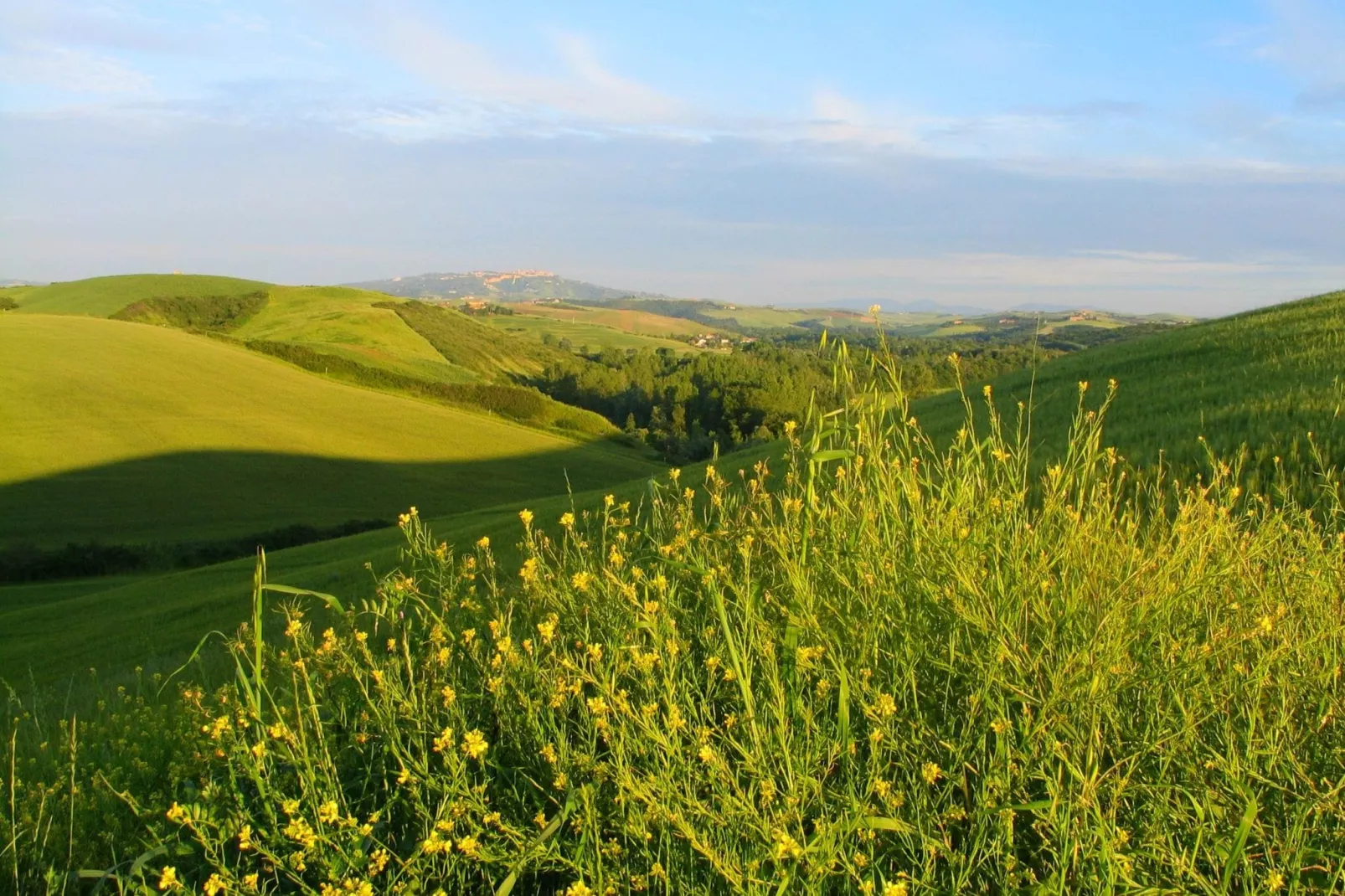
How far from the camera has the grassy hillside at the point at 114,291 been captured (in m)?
108

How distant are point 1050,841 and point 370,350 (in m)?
95.6

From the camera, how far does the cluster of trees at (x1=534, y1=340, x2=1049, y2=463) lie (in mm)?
80688

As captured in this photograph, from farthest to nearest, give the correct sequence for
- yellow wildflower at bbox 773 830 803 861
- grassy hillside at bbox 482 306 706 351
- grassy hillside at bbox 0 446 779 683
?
grassy hillside at bbox 482 306 706 351 < grassy hillside at bbox 0 446 779 683 < yellow wildflower at bbox 773 830 803 861

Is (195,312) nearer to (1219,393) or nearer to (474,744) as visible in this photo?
(1219,393)

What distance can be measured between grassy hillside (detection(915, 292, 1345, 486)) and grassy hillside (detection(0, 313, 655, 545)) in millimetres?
33746

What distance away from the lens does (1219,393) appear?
41.3 ft

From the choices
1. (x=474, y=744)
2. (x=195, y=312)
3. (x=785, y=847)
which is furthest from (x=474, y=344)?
(x=785, y=847)

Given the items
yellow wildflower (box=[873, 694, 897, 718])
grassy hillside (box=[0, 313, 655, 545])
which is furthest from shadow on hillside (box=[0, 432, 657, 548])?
yellow wildflower (box=[873, 694, 897, 718])

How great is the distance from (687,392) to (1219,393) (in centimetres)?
8838

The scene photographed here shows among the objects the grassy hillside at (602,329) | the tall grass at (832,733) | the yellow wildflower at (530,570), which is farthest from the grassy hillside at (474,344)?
the tall grass at (832,733)

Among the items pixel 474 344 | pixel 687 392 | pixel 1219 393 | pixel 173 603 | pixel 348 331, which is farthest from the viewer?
pixel 474 344

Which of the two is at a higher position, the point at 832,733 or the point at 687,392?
the point at 832,733

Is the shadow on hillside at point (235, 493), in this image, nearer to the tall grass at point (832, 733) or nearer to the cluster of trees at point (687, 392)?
the cluster of trees at point (687, 392)

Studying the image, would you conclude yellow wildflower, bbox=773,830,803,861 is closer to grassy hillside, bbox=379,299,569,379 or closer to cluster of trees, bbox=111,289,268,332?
grassy hillside, bbox=379,299,569,379
